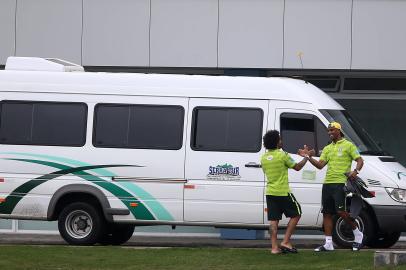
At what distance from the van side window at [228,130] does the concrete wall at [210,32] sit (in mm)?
5128

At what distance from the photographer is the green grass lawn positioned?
13.2 metres

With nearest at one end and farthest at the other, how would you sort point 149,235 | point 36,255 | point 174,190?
point 36,255
point 174,190
point 149,235

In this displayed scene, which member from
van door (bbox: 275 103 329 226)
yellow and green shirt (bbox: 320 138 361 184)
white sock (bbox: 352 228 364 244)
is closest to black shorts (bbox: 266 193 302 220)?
yellow and green shirt (bbox: 320 138 361 184)

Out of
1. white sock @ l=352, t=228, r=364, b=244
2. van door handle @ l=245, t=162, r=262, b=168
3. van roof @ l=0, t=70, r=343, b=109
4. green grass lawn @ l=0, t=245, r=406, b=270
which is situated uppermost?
van roof @ l=0, t=70, r=343, b=109

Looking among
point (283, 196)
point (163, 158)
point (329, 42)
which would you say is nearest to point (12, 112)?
point (163, 158)

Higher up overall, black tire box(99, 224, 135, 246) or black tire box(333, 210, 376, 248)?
black tire box(333, 210, 376, 248)

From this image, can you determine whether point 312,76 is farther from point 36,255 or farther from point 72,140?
point 36,255

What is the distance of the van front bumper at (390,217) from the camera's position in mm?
16219

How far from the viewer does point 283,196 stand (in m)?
14.7

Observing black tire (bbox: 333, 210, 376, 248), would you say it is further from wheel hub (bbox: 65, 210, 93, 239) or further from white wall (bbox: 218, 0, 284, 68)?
white wall (bbox: 218, 0, 284, 68)

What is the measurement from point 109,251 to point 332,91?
8985 millimetres

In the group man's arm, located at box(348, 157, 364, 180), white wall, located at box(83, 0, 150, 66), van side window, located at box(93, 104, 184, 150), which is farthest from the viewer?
white wall, located at box(83, 0, 150, 66)

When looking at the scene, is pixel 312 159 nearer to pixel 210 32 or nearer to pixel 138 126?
pixel 138 126

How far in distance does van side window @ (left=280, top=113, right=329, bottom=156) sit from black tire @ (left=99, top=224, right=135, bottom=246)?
2.80m
